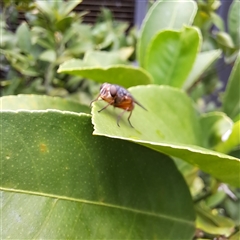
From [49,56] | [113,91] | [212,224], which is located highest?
[113,91]

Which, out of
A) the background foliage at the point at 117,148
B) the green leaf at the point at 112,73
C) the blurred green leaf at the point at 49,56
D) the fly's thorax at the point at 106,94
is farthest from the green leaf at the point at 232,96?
the blurred green leaf at the point at 49,56

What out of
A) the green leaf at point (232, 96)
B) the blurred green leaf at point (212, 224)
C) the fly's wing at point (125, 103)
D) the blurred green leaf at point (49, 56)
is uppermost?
the fly's wing at point (125, 103)

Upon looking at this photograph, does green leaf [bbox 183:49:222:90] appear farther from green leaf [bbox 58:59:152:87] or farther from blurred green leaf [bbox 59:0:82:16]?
blurred green leaf [bbox 59:0:82:16]

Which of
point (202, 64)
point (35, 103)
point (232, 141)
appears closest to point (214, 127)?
point (232, 141)

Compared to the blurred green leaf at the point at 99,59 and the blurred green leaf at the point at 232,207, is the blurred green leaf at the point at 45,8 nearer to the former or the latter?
the blurred green leaf at the point at 99,59

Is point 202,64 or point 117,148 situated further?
point 202,64

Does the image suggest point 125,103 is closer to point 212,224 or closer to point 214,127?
point 214,127

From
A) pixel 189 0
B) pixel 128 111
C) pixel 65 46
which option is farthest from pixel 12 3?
pixel 128 111

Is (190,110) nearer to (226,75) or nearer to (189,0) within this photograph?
(189,0)
